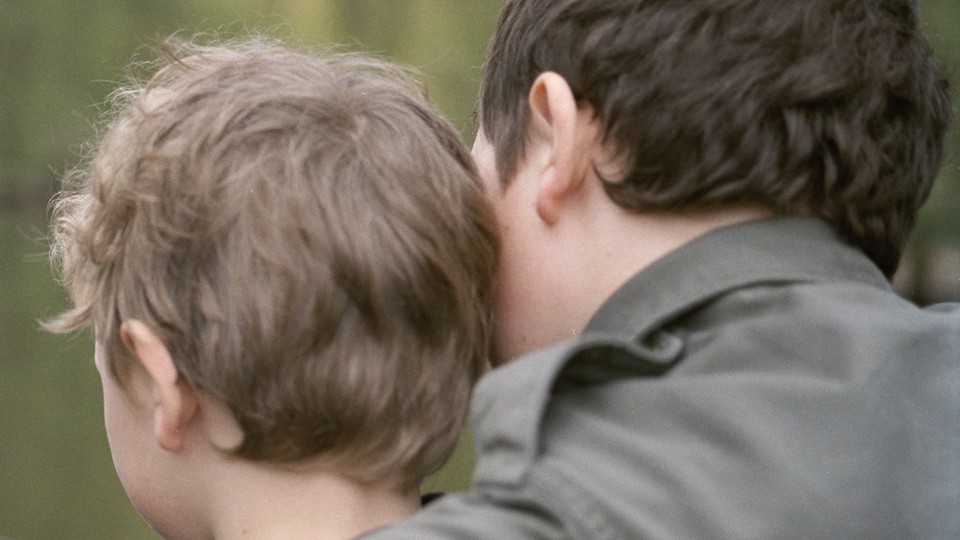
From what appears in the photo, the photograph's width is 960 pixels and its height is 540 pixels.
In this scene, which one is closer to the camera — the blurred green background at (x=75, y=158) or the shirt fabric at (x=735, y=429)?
the shirt fabric at (x=735, y=429)

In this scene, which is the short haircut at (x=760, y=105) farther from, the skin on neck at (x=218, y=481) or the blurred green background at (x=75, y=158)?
the blurred green background at (x=75, y=158)

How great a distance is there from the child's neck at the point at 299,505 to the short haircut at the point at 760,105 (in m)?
0.29

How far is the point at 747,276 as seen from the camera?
929mm

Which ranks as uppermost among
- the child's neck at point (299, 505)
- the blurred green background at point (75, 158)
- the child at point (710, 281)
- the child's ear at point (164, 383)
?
the child at point (710, 281)

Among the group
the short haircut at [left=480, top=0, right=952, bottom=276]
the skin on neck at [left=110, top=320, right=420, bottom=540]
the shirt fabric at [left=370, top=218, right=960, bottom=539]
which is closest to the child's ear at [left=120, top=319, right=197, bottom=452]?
the skin on neck at [left=110, top=320, right=420, bottom=540]

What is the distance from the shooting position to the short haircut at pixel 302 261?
98 cm

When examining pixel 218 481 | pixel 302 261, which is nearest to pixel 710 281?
pixel 302 261

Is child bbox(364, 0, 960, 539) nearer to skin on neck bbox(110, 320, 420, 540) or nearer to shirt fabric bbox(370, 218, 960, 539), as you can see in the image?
shirt fabric bbox(370, 218, 960, 539)

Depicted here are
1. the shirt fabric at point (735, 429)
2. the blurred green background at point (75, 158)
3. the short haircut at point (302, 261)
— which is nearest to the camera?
the shirt fabric at point (735, 429)

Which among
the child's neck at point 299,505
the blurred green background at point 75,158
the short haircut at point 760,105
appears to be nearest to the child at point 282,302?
the child's neck at point 299,505

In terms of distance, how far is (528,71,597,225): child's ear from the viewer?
1.05 m

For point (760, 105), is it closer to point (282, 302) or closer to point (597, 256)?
point (597, 256)

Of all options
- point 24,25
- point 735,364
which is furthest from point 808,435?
point 24,25

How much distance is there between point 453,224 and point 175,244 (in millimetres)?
201
